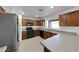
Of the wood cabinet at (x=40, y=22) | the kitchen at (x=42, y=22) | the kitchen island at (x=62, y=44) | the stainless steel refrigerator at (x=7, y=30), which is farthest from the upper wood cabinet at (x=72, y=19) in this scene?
the wood cabinet at (x=40, y=22)

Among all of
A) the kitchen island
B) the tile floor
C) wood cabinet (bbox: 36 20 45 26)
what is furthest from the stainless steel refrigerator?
wood cabinet (bbox: 36 20 45 26)

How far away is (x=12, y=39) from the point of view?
9.85ft

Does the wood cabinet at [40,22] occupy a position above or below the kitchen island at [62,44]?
above

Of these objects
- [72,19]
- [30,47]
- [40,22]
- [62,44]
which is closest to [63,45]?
[62,44]

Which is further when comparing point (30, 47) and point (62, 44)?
point (30, 47)

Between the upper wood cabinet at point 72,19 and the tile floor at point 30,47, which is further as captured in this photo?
the upper wood cabinet at point 72,19

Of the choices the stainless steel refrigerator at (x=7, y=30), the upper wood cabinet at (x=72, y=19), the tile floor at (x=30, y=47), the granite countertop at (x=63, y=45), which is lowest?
the tile floor at (x=30, y=47)

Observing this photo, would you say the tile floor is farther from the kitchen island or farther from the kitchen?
the kitchen island

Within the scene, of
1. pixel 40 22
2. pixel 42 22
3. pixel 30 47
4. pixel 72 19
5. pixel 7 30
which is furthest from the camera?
pixel 40 22

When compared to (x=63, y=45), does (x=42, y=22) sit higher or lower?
higher

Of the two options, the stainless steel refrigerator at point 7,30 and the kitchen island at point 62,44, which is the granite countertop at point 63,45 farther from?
the stainless steel refrigerator at point 7,30

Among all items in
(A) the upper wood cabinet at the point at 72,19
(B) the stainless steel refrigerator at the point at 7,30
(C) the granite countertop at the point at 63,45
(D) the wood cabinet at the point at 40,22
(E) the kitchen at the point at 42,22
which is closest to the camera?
(C) the granite countertop at the point at 63,45

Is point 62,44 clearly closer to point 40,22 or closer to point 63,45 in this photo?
point 63,45
